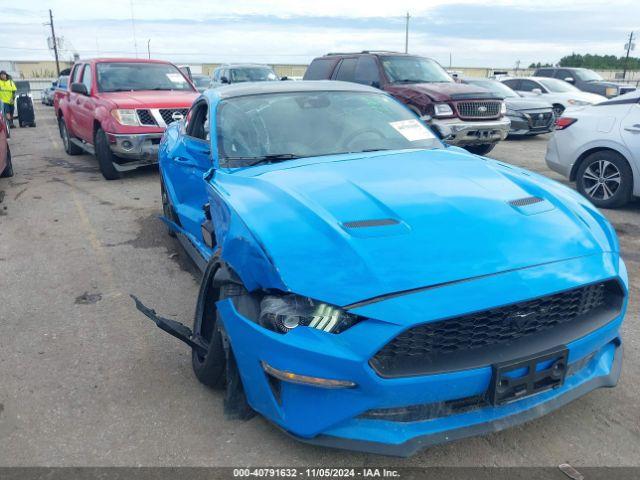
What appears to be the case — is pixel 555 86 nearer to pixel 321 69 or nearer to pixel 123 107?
pixel 321 69

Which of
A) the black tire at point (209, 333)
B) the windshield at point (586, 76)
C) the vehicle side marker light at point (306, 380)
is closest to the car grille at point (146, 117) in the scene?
the black tire at point (209, 333)

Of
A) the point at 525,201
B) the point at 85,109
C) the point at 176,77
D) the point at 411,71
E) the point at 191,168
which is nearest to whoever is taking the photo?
the point at 525,201

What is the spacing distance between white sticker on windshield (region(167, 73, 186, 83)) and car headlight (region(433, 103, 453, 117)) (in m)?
4.55

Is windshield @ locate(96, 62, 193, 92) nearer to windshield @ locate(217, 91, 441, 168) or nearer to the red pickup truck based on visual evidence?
the red pickup truck

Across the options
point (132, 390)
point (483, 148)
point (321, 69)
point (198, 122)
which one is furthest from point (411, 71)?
point (132, 390)

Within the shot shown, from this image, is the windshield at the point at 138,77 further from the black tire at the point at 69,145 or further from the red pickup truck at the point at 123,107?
the black tire at the point at 69,145

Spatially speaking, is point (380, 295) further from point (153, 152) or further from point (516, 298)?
point (153, 152)

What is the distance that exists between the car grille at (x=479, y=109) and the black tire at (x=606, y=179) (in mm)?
2759

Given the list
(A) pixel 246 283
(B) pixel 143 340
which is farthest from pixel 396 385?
(B) pixel 143 340

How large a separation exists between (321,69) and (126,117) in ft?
16.1

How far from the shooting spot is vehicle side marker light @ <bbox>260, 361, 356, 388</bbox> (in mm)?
2002

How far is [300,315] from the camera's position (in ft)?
6.91

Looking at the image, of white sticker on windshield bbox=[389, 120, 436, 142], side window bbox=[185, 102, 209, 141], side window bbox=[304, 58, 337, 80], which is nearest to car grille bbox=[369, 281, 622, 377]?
white sticker on windshield bbox=[389, 120, 436, 142]

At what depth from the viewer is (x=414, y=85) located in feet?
32.0
